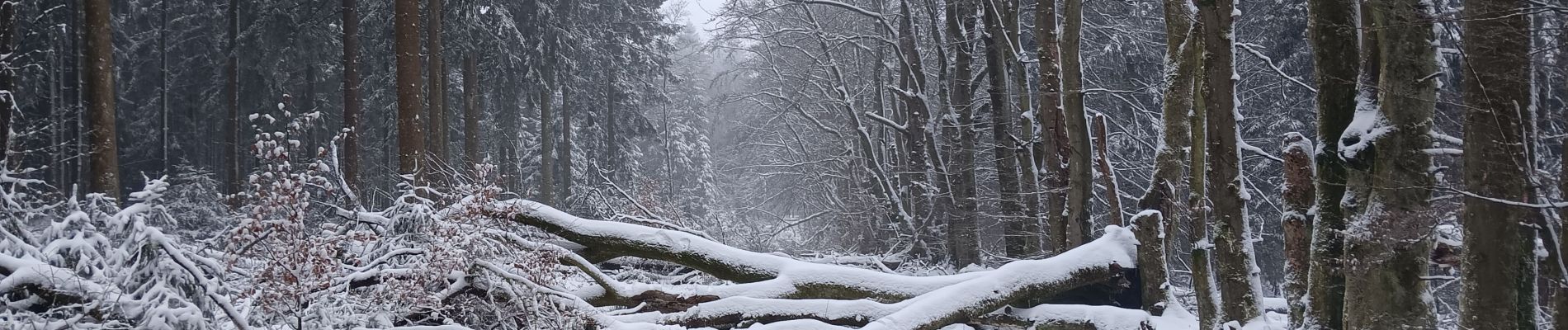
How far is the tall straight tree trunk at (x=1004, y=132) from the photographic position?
11.7 metres

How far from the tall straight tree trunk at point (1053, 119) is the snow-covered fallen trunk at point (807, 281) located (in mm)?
1694

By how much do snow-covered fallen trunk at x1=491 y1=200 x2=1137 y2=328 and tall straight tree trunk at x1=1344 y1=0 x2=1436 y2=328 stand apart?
2.65 m

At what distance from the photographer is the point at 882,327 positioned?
5.90 m

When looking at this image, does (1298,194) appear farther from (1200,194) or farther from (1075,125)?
(1075,125)

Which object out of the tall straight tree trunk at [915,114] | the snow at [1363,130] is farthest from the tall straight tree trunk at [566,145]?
the snow at [1363,130]

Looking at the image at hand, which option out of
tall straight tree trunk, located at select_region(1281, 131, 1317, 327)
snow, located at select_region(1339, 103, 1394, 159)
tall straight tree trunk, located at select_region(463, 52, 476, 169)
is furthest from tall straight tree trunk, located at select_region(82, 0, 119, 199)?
snow, located at select_region(1339, 103, 1394, 159)

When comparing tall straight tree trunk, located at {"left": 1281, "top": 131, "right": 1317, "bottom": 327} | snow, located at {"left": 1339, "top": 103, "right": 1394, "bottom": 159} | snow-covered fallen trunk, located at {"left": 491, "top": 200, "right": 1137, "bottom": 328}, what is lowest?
snow-covered fallen trunk, located at {"left": 491, "top": 200, "right": 1137, "bottom": 328}

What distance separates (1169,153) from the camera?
7492mm

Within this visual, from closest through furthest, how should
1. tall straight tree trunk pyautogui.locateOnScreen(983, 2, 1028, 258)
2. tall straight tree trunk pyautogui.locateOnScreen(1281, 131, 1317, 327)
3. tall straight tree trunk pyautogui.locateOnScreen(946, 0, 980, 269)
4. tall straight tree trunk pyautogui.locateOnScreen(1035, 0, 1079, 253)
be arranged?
1. tall straight tree trunk pyautogui.locateOnScreen(1281, 131, 1317, 327)
2. tall straight tree trunk pyautogui.locateOnScreen(1035, 0, 1079, 253)
3. tall straight tree trunk pyautogui.locateOnScreen(983, 2, 1028, 258)
4. tall straight tree trunk pyautogui.locateOnScreen(946, 0, 980, 269)

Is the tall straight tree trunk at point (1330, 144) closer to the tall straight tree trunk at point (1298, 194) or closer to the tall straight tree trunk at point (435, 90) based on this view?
the tall straight tree trunk at point (1298, 194)

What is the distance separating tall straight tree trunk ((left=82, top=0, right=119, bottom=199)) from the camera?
1072cm

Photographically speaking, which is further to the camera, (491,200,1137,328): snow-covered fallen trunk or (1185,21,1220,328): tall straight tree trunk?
(1185,21,1220,328): tall straight tree trunk

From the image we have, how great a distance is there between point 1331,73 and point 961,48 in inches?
290

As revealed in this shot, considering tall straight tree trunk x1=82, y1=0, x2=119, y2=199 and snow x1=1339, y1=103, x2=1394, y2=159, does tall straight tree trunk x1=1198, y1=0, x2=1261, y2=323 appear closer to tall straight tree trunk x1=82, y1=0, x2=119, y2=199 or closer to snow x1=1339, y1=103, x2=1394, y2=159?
snow x1=1339, y1=103, x2=1394, y2=159
